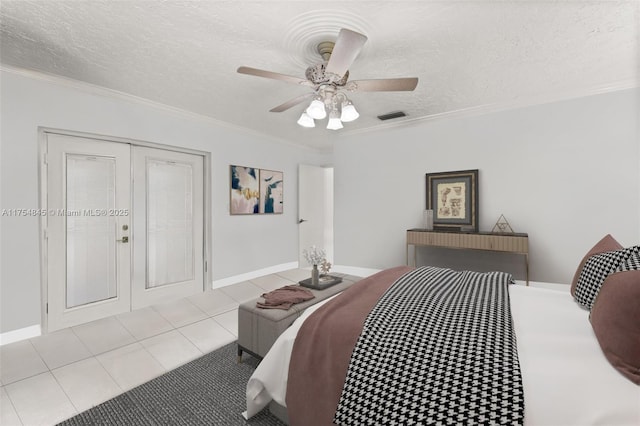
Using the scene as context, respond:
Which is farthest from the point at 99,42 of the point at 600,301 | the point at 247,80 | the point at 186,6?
the point at 600,301

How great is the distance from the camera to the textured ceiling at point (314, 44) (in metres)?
1.89

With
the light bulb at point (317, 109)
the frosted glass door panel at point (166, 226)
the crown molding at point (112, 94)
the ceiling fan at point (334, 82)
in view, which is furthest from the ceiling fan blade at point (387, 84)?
the frosted glass door panel at point (166, 226)

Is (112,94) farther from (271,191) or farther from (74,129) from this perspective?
(271,191)

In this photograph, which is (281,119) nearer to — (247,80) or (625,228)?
(247,80)

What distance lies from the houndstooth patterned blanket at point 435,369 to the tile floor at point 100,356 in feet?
5.87

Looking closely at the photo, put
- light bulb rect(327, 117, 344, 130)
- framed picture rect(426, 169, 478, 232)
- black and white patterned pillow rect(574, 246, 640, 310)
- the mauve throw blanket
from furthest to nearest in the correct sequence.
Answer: framed picture rect(426, 169, 478, 232) < light bulb rect(327, 117, 344, 130) < black and white patterned pillow rect(574, 246, 640, 310) < the mauve throw blanket

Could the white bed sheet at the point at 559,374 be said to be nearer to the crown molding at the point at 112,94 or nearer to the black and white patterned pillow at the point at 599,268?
the black and white patterned pillow at the point at 599,268

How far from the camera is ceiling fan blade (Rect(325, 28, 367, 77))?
1.62 m

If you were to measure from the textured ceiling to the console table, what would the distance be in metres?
1.71

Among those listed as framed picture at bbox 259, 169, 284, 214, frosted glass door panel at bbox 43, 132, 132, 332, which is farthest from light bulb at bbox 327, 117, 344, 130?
framed picture at bbox 259, 169, 284, 214

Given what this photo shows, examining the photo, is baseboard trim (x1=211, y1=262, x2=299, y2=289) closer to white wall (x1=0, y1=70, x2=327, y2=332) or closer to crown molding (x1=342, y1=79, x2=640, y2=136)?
white wall (x1=0, y1=70, x2=327, y2=332)

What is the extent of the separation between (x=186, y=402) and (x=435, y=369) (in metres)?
1.62

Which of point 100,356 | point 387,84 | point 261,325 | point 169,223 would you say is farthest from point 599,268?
point 169,223

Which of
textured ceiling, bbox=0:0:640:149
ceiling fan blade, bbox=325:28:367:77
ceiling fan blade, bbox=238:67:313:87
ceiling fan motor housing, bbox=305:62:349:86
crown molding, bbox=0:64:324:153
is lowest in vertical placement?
→ ceiling fan blade, bbox=238:67:313:87
